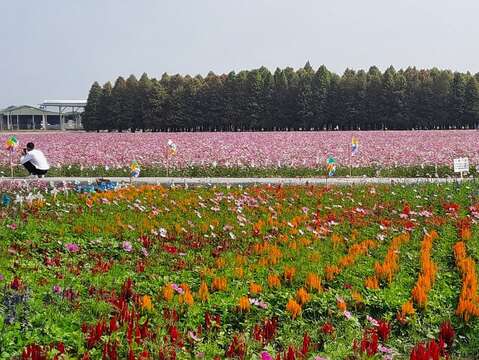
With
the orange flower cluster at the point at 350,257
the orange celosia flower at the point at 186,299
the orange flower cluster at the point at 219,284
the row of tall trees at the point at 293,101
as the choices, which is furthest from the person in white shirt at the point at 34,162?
the row of tall trees at the point at 293,101

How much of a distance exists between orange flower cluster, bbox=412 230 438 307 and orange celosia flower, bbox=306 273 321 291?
3.36 feet

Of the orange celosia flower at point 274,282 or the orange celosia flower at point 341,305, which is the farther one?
the orange celosia flower at point 274,282

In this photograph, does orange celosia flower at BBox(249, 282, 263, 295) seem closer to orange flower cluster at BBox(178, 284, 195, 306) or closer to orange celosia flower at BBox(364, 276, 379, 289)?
orange flower cluster at BBox(178, 284, 195, 306)

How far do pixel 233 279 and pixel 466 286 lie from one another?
262 cm

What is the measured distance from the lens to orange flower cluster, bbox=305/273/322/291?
6.62 meters

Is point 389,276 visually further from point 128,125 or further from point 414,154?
point 128,125

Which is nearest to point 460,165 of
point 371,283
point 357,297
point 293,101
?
point 371,283

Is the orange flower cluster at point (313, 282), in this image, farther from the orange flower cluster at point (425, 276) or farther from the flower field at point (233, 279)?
the orange flower cluster at point (425, 276)

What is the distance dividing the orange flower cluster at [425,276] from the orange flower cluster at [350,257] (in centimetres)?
76

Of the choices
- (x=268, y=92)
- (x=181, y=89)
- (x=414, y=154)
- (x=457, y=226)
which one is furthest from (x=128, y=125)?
(x=457, y=226)

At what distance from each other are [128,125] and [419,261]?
7642 cm

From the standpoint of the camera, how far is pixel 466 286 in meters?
6.63

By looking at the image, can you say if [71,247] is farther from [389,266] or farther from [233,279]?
[389,266]

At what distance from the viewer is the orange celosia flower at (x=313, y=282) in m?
6.62
